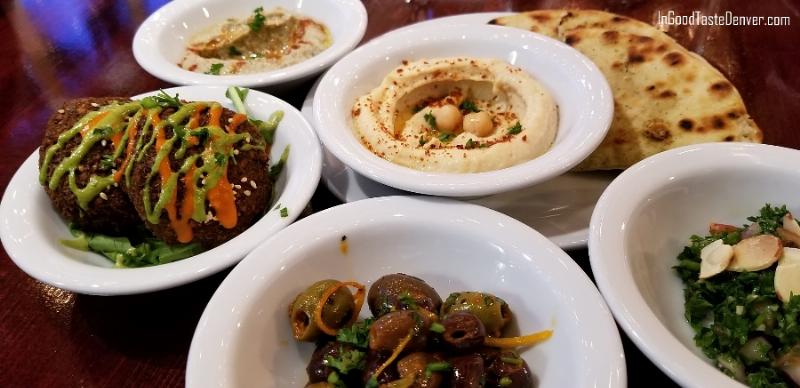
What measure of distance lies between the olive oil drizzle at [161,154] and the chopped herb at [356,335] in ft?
2.60

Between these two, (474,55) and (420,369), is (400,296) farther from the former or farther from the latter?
(474,55)

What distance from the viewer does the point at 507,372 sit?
161 cm

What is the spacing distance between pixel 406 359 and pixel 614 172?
153 centimetres

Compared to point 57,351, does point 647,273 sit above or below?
above

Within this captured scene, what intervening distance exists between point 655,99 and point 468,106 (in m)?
0.90

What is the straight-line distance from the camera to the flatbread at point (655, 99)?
240cm

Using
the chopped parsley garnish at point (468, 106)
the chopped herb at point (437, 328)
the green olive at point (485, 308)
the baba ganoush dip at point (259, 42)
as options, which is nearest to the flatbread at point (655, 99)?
the chopped parsley garnish at point (468, 106)

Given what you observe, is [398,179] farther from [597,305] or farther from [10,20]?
[10,20]

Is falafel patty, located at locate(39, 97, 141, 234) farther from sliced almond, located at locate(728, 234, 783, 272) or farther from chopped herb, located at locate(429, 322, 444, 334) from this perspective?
sliced almond, located at locate(728, 234, 783, 272)

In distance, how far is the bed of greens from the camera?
5.22ft

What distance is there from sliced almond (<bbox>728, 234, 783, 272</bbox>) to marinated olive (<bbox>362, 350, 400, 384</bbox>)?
1157 mm

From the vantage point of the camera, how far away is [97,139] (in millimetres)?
2236

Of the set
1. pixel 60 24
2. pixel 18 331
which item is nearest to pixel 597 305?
pixel 18 331

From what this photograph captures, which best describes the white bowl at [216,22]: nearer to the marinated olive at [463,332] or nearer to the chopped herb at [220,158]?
the chopped herb at [220,158]
